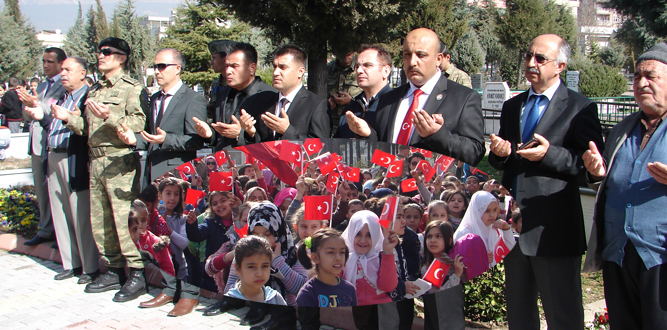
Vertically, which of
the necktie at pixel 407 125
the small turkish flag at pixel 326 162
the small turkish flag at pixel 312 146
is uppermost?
the necktie at pixel 407 125

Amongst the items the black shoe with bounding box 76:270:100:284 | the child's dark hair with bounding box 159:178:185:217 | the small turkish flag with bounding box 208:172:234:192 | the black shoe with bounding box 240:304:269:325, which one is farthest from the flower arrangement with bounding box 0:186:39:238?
the small turkish flag with bounding box 208:172:234:192

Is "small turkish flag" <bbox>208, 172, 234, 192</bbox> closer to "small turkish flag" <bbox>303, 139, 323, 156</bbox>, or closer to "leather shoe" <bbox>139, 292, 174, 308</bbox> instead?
"small turkish flag" <bbox>303, 139, 323, 156</bbox>

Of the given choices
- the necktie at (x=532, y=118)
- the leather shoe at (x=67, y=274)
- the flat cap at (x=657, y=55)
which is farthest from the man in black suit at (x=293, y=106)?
the leather shoe at (x=67, y=274)

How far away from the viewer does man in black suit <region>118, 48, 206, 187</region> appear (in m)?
4.62

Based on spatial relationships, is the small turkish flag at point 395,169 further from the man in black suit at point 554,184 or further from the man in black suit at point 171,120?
the man in black suit at point 171,120

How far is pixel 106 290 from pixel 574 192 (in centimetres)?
439

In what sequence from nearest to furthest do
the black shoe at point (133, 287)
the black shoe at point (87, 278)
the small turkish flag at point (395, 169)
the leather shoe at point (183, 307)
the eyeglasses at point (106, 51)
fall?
1. the small turkish flag at point (395, 169)
2. the leather shoe at point (183, 307)
3. the black shoe at point (133, 287)
4. the eyeglasses at point (106, 51)
5. the black shoe at point (87, 278)

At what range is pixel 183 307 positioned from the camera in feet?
15.1

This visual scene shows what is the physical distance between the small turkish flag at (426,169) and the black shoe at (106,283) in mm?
3785

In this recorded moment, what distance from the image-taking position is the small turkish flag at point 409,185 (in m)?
2.82

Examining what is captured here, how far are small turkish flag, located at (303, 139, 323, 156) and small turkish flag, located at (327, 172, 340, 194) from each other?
0.21 metres

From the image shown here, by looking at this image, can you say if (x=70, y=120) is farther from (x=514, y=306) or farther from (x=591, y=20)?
(x=591, y=20)

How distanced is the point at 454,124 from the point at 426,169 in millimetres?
576

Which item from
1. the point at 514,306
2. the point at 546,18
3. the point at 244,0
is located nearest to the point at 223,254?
the point at 514,306
